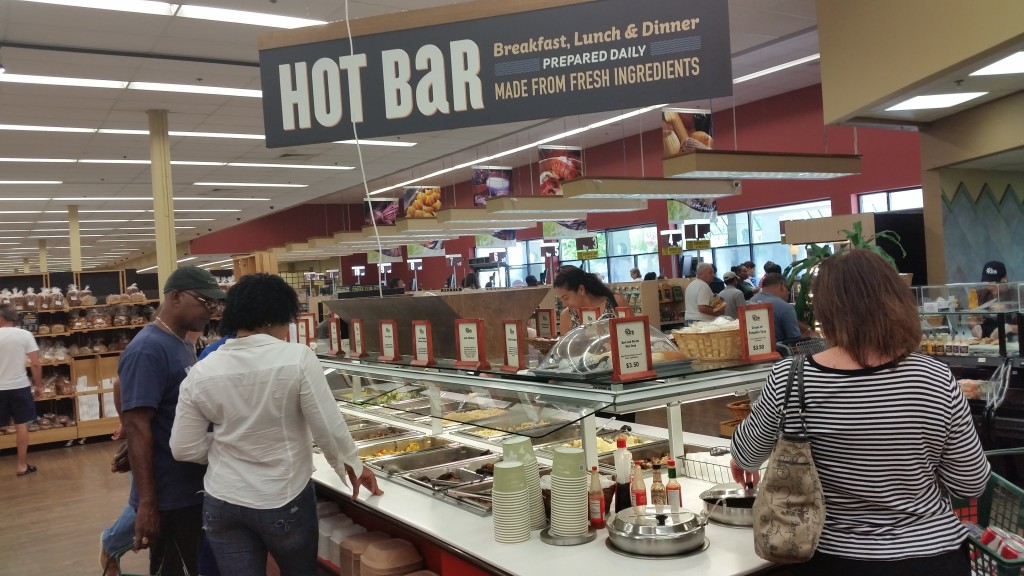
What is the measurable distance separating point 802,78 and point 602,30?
11.1 m

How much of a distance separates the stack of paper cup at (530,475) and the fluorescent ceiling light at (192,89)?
22.5 ft

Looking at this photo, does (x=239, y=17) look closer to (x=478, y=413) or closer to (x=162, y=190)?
(x=162, y=190)

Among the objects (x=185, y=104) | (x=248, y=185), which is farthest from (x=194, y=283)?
(x=248, y=185)

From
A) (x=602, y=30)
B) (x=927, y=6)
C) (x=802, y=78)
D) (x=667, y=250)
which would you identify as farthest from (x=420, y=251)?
(x=602, y=30)

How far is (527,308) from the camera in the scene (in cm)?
402

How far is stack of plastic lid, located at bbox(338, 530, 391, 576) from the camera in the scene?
3.43m

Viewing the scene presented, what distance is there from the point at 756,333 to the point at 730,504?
29.1 inches

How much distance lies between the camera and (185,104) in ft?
29.9

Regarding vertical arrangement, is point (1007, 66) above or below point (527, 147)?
below

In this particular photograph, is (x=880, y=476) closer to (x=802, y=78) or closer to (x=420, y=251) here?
(x=802, y=78)

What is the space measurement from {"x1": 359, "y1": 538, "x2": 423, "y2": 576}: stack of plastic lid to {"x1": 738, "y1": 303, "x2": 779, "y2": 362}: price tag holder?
162 cm

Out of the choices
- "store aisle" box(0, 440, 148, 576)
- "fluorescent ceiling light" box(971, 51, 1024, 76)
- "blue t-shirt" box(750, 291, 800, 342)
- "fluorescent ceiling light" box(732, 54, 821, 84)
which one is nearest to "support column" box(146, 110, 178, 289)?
"store aisle" box(0, 440, 148, 576)

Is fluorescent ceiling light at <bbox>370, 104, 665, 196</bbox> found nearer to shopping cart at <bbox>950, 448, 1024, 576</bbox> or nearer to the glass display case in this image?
the glass display case

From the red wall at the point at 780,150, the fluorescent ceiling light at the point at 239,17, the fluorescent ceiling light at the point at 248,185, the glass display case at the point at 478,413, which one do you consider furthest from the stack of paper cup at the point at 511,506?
the fluorescent ceiling light at the point at 248,185
